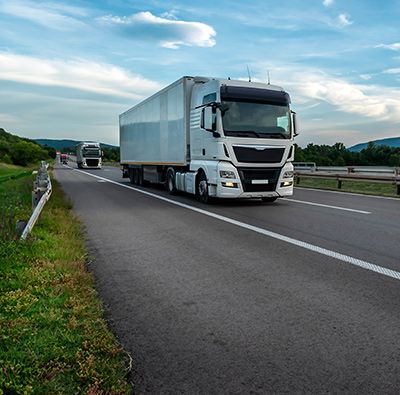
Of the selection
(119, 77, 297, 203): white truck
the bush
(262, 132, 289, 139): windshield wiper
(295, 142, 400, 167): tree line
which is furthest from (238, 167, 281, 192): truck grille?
the bush

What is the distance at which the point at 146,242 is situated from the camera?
305 inches

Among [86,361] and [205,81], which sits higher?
[205,81]

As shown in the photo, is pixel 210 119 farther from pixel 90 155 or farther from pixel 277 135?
pixel 90 155

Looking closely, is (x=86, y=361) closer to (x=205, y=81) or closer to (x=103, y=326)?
(x=103, y=326)

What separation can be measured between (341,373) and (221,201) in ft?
37.4

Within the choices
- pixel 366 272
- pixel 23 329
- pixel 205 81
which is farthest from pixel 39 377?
pixel 205 81

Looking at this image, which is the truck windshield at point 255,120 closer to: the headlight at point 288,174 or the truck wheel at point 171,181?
the headlight at point 288,174

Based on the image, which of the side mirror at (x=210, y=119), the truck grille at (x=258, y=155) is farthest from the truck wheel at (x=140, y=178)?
the truck grille at (x=258, y=155)

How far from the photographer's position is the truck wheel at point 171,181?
16739 mm

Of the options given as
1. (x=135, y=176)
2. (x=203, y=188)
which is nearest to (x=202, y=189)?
(x=203, y=188)

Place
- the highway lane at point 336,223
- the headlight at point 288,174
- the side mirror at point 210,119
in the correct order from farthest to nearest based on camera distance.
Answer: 1. the headlight at point 288,174
2. the side mirror at point 210,119
3. the highway lane at point 336,223

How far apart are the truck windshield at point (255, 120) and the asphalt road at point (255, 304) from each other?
394cm

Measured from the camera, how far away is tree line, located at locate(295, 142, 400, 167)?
180 ft

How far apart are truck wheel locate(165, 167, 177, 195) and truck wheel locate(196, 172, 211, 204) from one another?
8.27 ft
